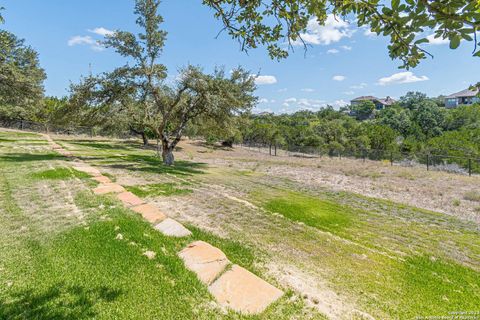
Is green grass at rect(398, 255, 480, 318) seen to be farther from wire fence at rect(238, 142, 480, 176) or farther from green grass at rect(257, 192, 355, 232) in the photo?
wire fence at rect(238, 142, 480, 176)

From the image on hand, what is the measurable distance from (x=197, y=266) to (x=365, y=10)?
2636 millimetres

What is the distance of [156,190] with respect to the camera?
6176mm

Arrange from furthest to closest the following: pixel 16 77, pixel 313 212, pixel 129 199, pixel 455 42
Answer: pixel 16 77 → pixel 313 212 → pixel 129 199 → pixel 455 42

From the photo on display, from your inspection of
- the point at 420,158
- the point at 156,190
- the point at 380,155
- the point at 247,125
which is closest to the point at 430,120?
the point at 380,155

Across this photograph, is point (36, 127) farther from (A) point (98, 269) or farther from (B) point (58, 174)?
(A) point (98, 269)

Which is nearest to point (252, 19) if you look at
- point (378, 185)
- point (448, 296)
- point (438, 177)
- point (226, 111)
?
point (448, 296)

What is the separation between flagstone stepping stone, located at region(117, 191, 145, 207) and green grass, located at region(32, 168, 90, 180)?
2.19 metres

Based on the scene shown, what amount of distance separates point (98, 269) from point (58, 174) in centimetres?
564

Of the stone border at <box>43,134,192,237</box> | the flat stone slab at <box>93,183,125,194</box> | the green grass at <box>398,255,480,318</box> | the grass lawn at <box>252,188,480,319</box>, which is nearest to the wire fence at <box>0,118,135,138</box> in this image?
the flat stone slab at <box>93,183,125,194</box>

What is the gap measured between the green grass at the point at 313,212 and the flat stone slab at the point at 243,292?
2130 mm

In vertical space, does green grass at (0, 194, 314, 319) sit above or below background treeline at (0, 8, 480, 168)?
below

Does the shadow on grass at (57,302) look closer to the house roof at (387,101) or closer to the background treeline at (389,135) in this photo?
the background treeline at (389,135)

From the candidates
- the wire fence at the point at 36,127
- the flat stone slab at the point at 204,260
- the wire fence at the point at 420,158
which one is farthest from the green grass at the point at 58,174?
the wire fence at the point at 36,127

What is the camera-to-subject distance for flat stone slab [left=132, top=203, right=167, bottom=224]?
4.06 m
